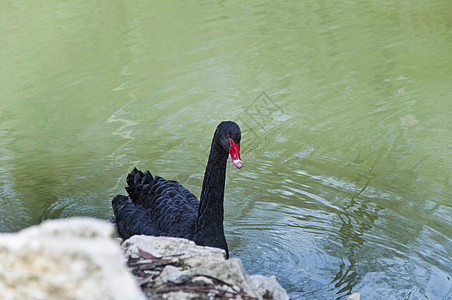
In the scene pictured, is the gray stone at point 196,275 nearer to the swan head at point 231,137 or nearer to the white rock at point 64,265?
the white rock at point 64,265

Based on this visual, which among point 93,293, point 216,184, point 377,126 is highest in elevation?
point 93,293

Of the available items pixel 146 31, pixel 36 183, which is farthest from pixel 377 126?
pixel 146 31

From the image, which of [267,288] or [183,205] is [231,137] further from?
[267,288]

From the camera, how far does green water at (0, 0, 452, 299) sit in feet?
13.3

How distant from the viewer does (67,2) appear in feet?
40.5

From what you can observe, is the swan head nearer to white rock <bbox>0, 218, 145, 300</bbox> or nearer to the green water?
the green water

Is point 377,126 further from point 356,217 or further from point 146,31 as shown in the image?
point 146,31

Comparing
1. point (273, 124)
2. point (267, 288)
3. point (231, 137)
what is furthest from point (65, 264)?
point (273, 124)

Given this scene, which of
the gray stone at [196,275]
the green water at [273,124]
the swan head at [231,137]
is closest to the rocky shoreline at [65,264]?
the gray stone at [196,275]

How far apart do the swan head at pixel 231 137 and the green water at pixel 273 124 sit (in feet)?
3.00

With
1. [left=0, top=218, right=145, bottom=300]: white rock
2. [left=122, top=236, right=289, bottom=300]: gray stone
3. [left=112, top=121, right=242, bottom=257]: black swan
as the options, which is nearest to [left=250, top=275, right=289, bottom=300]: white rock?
[left=122, top=236, right=289, bottom=300]: gray stone

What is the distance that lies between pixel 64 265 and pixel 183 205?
8.07 feet

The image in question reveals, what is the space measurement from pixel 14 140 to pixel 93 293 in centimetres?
509

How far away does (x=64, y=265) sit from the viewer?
163 cm
